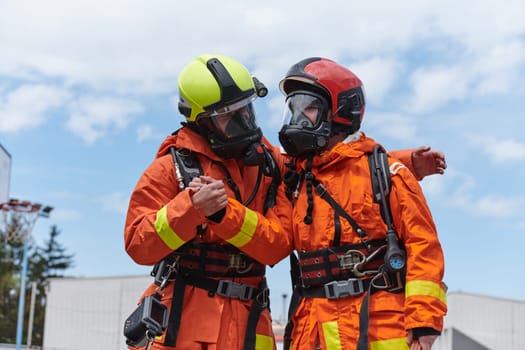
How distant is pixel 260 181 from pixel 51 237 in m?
67.2

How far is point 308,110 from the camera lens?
4.46 m

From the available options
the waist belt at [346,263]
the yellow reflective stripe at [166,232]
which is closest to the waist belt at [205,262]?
the yellow reflective stripe at [166,232]

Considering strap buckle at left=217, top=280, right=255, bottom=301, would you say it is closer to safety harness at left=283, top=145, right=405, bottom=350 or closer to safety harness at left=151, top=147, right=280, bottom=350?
safety harness at left=151, top=147, right=280, bottom=350

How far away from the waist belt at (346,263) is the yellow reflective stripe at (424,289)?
0.26 meters

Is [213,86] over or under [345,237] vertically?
over

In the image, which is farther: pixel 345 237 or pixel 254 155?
pixel 254 155

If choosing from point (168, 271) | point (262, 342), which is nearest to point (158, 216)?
point (168, 271)

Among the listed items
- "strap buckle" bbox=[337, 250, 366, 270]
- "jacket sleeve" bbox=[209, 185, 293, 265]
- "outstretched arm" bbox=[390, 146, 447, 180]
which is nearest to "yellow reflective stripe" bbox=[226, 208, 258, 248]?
"jacket sleeve" bbox=[209, 185, 293, 265]

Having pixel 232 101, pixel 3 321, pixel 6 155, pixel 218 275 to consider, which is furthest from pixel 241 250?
pixel 3 321

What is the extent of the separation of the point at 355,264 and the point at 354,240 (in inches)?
5.3

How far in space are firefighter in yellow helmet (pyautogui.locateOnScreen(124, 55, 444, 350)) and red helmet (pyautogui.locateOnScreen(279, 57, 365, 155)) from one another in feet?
0.74

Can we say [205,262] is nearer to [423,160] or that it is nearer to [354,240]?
[354,240]

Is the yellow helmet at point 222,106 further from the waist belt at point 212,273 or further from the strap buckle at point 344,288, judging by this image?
the strap buckle at point 344,288

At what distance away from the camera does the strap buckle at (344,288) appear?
13.4ft
